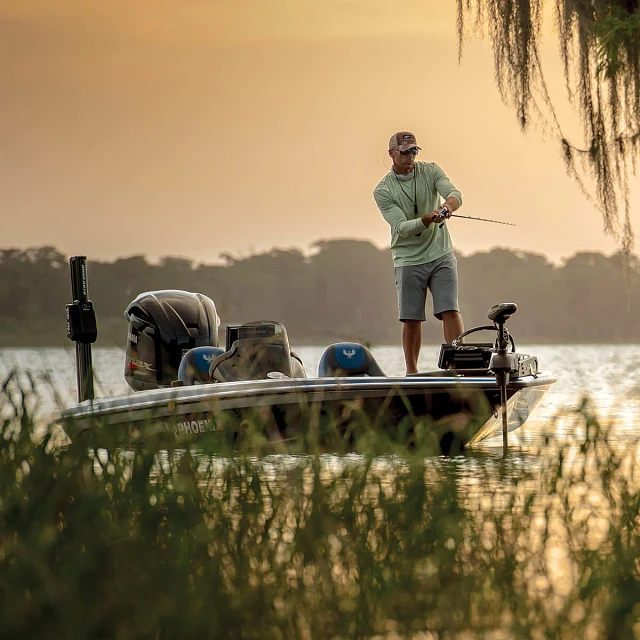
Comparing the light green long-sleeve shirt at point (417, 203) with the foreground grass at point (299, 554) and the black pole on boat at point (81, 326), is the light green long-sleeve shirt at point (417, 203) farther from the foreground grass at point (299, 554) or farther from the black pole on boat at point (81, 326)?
the foreground grass at point (299, 554)

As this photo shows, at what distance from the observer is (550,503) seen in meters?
4.30

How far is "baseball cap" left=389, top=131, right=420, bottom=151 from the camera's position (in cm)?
877

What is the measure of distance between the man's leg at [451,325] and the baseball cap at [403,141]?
4.05 ft

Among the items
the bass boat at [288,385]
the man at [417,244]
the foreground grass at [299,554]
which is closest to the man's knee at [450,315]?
the man at [417,244]

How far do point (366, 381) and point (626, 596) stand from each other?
3.75m

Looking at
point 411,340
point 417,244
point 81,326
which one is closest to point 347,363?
point 411,340

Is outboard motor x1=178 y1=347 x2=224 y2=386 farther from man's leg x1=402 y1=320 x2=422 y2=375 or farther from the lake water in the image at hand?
man's leg x1=402 y1=320 x2=422 y2=375

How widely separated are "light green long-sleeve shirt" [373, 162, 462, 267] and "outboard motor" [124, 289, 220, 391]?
1507mm

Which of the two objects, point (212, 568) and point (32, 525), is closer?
point (212, 568)

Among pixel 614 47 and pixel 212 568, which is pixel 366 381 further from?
pixel 212 568

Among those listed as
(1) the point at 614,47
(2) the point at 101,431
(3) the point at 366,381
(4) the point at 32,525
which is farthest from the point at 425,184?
(4) the point at 32,525

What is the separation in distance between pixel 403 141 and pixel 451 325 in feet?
4.53

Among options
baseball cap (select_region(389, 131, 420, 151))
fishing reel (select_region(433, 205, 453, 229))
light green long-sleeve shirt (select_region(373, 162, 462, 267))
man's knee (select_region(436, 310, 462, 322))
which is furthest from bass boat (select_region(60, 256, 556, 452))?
baseball cap (select_region(389, 131, 420, 151))

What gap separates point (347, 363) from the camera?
791 cm
